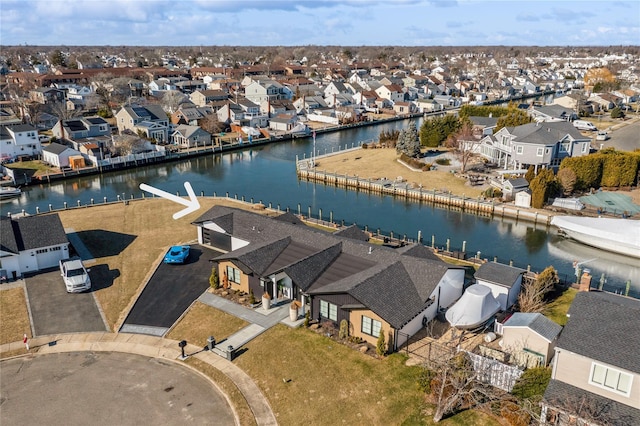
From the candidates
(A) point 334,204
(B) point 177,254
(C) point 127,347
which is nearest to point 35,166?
(A) point 334,204

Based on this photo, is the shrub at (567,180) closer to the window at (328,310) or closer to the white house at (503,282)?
the white house at (503,282)

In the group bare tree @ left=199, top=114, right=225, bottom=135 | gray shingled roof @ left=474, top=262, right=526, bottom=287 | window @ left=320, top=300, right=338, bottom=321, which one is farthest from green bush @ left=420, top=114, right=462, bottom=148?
window @ left=320, top=300, right=338, bottom=321

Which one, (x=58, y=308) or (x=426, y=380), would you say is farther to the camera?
(x=58, y=308)

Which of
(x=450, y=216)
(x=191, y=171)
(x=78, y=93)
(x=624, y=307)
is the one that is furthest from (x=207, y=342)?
(x=78, y=93)

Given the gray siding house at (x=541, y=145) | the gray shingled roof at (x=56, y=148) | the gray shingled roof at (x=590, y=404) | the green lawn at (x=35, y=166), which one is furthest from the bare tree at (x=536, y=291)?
the gray shingled roof at (x=56, y=148)

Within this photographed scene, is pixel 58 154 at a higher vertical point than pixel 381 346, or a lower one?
higher

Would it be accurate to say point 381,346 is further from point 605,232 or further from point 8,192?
point 8,192
